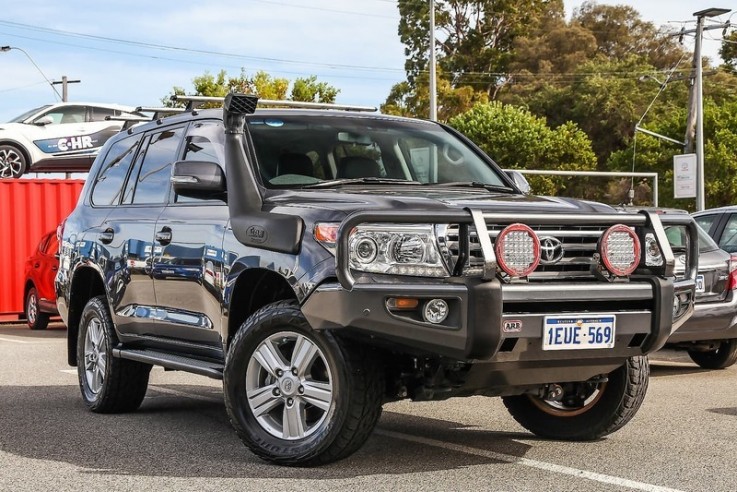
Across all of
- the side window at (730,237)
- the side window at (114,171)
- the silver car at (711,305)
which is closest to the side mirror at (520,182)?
the side window at (114,171)

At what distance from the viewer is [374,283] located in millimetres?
5578

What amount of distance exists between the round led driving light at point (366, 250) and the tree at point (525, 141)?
4990 centimetres

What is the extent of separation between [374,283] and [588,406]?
200 cm

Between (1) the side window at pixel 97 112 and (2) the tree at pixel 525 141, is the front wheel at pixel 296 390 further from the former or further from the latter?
(2) the tree at pixel 525 141

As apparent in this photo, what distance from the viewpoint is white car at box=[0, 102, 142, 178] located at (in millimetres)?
23859

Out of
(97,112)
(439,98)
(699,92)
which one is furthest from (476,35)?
(97,112)

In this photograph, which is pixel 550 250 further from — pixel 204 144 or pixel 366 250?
pixel 204 144

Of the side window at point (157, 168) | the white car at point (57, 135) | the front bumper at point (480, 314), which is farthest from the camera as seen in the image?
the white car at point (57, 135)

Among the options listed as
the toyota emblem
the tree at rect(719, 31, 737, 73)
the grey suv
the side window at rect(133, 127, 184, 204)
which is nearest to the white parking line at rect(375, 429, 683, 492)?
the grey suv

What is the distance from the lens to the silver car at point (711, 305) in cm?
1042

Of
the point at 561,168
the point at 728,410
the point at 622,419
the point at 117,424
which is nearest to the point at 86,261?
the point at 117,424

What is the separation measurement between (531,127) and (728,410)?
165 ft

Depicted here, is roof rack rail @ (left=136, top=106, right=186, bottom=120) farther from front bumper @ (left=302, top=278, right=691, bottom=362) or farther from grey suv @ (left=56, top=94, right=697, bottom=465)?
front bumper @ (left=302, top=278, right=691, bottom=362)

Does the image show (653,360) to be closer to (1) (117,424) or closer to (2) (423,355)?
(1) (117,424)
